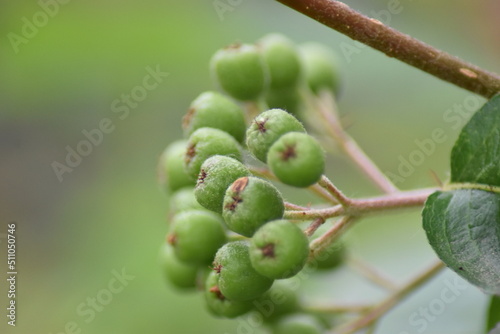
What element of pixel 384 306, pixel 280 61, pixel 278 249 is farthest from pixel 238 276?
pixel 280 61

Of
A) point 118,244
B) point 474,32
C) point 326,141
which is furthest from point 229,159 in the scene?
point 474,32

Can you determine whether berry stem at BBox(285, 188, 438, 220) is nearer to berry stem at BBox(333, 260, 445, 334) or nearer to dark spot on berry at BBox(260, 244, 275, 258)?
dark spot on berry at BBox(260, 244, 275, 258)

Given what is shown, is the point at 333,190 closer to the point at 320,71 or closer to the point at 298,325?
the point at 298,325

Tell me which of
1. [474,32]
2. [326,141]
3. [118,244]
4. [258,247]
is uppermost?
[258,247]

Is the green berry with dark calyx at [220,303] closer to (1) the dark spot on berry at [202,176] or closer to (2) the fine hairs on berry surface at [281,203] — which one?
(2) the fine hairs on berry surface at [281,203]

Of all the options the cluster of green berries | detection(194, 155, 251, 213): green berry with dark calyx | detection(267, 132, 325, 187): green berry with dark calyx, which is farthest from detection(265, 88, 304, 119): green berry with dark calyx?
detection(267, 132, 325, 187): green berry with dark calyx

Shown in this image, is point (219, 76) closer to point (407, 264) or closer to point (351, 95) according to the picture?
point (407, 264)
